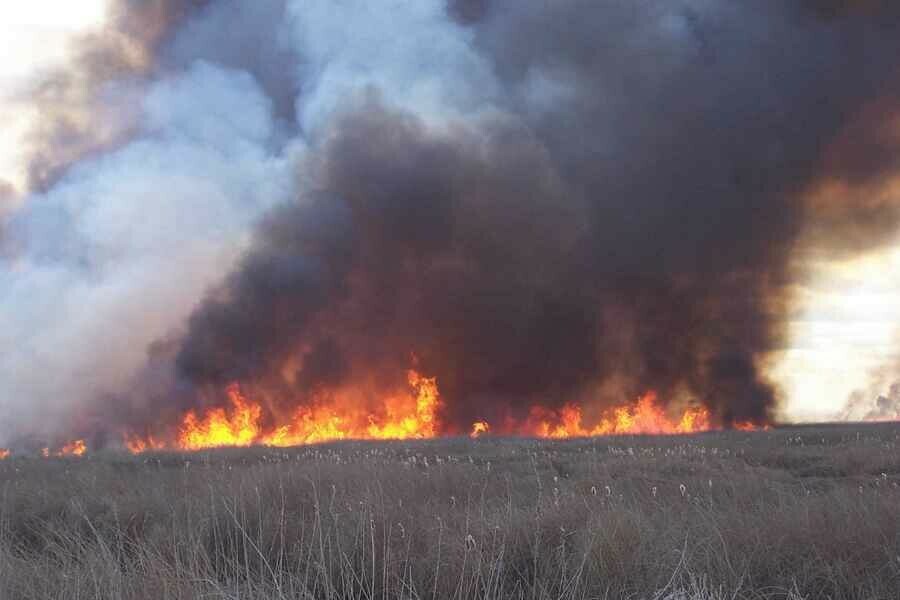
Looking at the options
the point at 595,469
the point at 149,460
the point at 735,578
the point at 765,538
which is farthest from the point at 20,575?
the point at 149,460

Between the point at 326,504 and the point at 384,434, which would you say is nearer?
the point at 326,504

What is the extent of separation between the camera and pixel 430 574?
17.6 feet

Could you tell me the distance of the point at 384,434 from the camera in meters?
44.7

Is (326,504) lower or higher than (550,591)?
higher

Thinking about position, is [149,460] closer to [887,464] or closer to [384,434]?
[887,464]

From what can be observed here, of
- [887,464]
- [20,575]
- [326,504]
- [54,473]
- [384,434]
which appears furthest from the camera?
[384,434]

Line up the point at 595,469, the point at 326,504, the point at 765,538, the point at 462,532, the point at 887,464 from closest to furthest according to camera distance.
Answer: the point at 765,538
the point at 462,532
the point at 326,504
the point at 595,469
the point at 887,464

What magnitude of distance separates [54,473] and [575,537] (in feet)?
51.1

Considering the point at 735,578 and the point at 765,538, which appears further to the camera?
the point at 765,538

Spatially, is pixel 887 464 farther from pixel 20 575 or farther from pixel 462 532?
pixel 20 575

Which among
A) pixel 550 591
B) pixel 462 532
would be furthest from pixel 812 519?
pixel 462 532

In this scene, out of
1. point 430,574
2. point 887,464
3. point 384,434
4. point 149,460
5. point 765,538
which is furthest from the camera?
point 384,434

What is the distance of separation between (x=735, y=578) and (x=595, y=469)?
867 centimetres

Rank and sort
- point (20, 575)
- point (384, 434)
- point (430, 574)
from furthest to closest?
point (384, 434) → point (430, 574) → point (20, 575)
